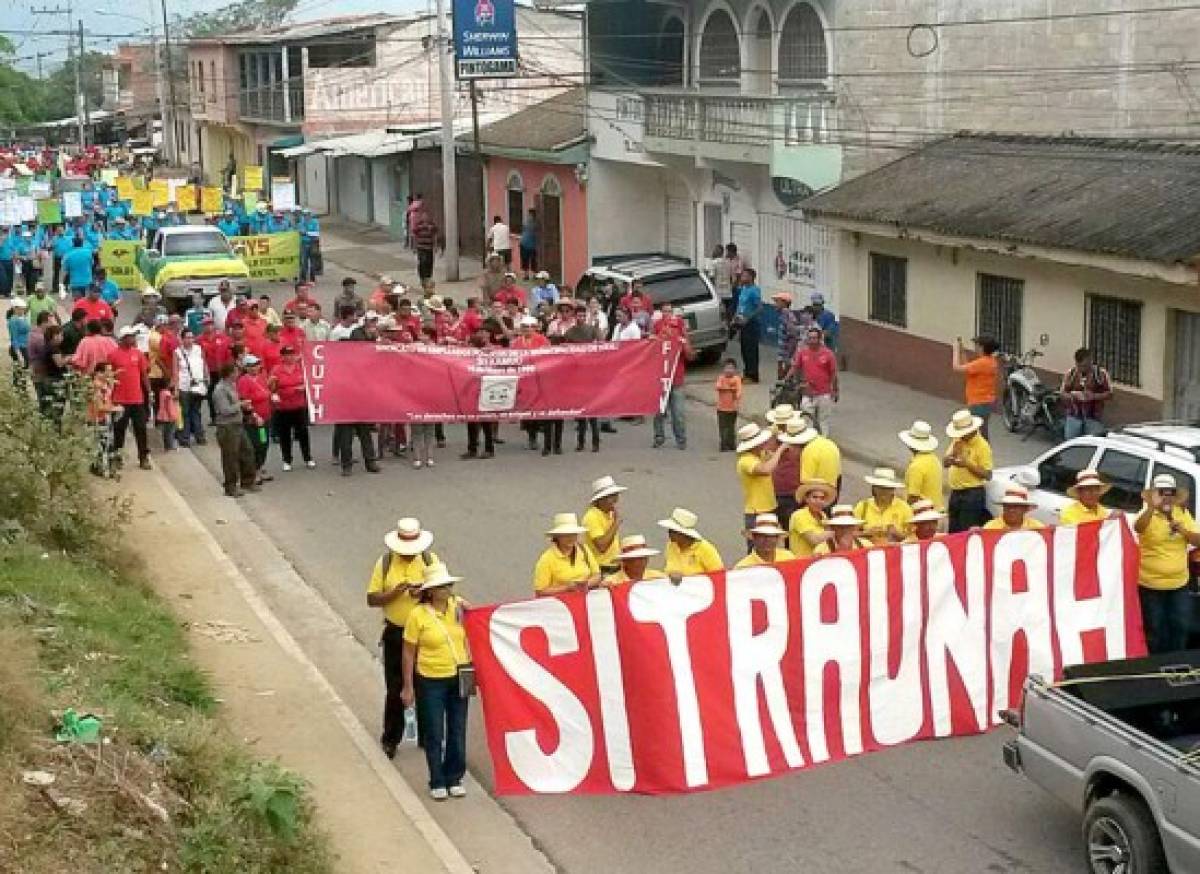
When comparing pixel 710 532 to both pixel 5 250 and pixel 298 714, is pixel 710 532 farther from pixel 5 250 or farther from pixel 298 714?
pixel 5 250

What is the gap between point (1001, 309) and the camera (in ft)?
75.2

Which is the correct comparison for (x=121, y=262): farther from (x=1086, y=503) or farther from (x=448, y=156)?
(x=1086, y=503)

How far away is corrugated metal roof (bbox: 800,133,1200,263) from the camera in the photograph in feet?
64.6

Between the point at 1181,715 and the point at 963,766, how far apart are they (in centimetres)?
168

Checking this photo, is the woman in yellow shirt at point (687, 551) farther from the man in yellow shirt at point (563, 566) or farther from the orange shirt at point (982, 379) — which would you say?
the orange shirt at point (982, 379)

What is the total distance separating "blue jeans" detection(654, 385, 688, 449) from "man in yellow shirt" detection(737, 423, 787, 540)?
23.1ft

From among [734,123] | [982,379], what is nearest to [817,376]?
[982,379]

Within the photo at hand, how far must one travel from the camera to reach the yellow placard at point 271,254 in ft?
121

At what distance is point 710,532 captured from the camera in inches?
672

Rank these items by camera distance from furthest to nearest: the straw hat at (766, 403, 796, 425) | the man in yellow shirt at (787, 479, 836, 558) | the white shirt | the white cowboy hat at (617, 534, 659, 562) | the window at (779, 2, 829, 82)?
the white shirt
the window at (779, 2, 829, 82)
the straw hat at (766, 403, 796, 425)
the man in yellow shirt at (787, 479, 836, 558)
the white cowboy hat at (617, 534, 659, 562)

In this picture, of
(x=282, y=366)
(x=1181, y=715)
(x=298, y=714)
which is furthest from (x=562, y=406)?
(x=1181, y=715)

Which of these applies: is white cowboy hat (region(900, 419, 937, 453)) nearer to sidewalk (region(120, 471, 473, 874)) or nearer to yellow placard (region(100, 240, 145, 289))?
sidewalk (region(120, 471, 473, 874))

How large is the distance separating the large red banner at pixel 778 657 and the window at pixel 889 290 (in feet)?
47.3

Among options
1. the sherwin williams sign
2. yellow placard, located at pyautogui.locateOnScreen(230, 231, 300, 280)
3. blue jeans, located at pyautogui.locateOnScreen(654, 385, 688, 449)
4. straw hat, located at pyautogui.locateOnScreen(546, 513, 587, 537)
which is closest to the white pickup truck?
straw hat, located at pyautogui.locateOnScreen(546, 513, 587, 537)
